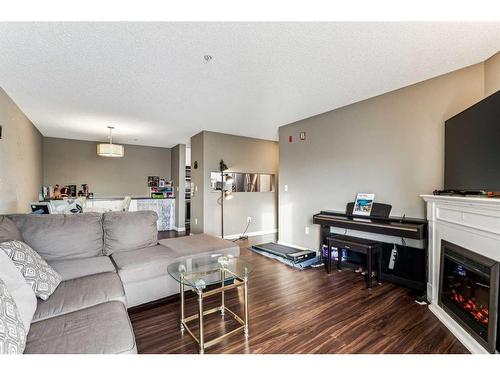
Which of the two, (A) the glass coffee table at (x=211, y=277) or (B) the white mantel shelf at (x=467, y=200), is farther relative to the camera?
(A) the glass coffee table at (x=211, y=277)

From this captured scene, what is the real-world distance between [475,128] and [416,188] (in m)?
0.94

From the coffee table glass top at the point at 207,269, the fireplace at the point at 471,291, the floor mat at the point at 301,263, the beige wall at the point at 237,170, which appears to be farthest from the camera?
the beige wall at the point at 237,170

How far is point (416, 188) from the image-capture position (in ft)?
8.61

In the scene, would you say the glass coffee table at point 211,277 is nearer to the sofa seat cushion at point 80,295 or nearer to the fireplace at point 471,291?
the sofa seat cushion at point 80,295

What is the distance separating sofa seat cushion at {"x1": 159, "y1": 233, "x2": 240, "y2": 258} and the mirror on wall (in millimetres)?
2109

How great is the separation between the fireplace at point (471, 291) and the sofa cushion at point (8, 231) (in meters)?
3.31

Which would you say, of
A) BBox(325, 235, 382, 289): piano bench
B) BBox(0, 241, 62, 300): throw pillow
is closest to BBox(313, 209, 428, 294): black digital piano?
BBox(325, 235, 382, 289): piano bench

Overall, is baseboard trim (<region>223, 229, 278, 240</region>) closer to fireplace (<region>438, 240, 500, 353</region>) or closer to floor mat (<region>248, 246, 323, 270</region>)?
floor mat (<region>248, 246, 323, 270</region>)

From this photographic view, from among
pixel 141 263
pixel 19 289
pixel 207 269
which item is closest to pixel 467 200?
pixel 207 269

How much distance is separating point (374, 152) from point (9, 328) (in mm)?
3520

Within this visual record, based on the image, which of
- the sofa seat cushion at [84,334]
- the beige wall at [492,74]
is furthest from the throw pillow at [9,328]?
the beige wall at [492,74]

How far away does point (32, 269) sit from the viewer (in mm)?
1446

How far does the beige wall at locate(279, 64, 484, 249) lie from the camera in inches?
95.3

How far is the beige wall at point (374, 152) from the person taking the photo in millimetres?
2422
